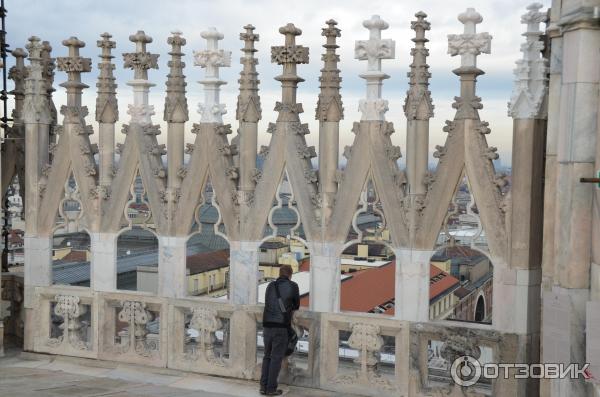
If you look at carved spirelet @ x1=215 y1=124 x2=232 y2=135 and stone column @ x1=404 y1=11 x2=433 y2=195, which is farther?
carved spirelet @ x1=215 y1=124 x2=232 y2=135

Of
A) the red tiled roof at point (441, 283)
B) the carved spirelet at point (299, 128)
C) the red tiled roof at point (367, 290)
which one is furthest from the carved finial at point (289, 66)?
the red tiled roof at point (441, 283)

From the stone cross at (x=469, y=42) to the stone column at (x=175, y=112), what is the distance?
138 inches

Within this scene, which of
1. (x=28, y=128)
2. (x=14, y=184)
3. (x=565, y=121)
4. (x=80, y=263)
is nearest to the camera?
(x=565, y=121)

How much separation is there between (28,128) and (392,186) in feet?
17.2

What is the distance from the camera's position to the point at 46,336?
1198cm

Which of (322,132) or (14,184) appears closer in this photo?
(322,132)

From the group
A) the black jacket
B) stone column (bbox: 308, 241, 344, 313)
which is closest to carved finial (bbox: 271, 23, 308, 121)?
stone column (bbox: 308, 241, 344, 313)

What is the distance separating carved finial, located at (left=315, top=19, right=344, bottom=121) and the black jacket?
6.56ft

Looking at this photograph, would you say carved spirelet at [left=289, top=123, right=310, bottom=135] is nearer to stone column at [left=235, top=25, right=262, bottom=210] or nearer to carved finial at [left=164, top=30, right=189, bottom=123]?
stone column at [left=235, top=25, right=262, bottom=210]

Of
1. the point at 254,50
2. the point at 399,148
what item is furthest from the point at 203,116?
the point at 399,148

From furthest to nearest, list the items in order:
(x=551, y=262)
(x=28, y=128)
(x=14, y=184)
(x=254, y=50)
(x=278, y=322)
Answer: (x=14, y=184)
(x=28, y=128)
(x=254, y=50)
(x=278, y=322)
(x=551, y=262)

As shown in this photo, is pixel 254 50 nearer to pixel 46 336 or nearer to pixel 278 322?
pixel 278 322

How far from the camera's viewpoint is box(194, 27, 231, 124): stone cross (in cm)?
1077

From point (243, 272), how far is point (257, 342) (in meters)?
1.01
